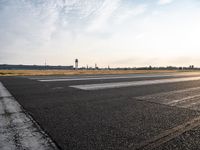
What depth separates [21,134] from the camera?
3615 millimetres

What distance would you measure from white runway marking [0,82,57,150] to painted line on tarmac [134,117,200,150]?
151 cm

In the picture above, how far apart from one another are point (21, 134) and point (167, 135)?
2842 millimetres

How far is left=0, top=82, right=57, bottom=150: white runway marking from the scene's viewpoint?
3053 mm

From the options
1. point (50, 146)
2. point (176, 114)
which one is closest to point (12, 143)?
point (50, 146)

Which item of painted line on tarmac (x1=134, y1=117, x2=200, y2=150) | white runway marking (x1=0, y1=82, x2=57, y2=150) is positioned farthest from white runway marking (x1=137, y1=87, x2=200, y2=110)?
white runway marking (x1=0, y1=82, x2=57, y2=150)

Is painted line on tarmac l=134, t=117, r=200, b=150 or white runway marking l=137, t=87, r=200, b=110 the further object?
white runway marking l=137, t=87, r=200, b=110

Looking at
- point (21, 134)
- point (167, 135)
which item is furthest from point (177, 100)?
point (21, 134)

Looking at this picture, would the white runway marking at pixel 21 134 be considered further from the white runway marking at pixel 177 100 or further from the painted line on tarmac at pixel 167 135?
the white runway marking at pixel 177 100

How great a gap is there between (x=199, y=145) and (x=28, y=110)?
4626 mm

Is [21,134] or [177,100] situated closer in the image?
[21,134]

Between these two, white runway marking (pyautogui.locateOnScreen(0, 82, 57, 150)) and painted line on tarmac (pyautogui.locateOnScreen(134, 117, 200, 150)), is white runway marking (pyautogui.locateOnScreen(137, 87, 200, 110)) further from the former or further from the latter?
white runway marking (pyautogui.locateOnScreen(0, 82, 57, 150))

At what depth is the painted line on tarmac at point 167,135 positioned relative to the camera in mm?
3109

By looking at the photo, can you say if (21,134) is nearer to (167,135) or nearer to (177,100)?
(167,135)

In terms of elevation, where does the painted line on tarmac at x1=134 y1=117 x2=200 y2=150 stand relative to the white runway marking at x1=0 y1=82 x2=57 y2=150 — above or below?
below
